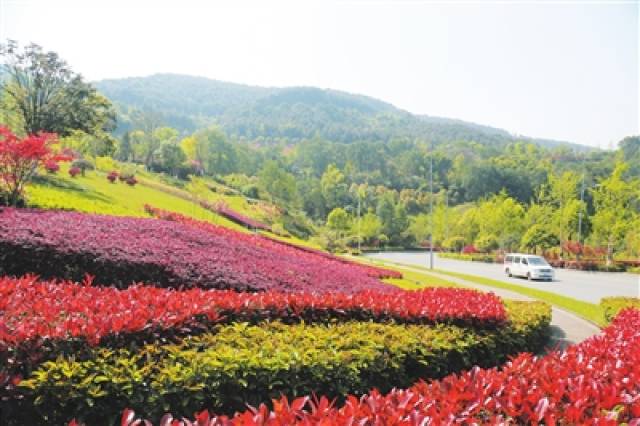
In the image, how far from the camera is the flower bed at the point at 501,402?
2.58 m

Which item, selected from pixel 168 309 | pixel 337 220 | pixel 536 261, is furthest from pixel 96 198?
pixel 337 220

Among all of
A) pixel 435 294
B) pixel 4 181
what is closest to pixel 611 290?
pixel 435 294

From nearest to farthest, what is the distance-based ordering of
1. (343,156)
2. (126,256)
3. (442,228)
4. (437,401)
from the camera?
(437,401) → (126,256) → (442,228) → (343,156)

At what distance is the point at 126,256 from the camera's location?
7777 mm

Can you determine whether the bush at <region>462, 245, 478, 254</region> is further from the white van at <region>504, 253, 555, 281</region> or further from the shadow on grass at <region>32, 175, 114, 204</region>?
the shadow on grass at <region>32, 175, 114, 204</region>

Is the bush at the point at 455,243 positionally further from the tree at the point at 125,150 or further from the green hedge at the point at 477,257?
the tree at the point at 125,150

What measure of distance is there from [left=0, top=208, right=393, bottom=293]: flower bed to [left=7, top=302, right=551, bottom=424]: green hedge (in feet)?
10.5

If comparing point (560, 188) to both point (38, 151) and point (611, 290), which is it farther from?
point (38, 151)

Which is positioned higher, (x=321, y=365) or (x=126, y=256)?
(x=126, y=256)

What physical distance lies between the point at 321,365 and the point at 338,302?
2.10 meters

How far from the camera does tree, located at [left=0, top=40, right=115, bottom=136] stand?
26344mm

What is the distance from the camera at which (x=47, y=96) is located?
1062 inches

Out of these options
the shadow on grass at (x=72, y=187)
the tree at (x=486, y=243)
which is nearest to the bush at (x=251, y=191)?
the tree at (x=486, y=243)

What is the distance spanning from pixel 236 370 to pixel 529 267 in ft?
77.1
